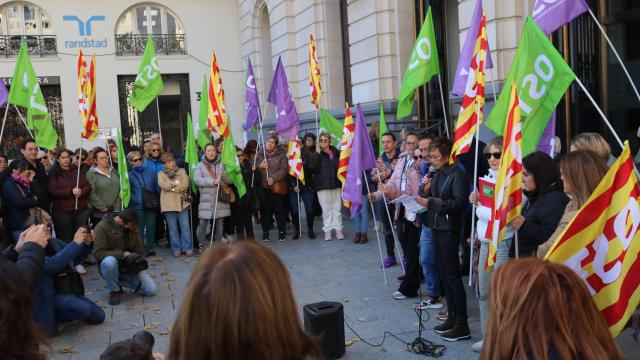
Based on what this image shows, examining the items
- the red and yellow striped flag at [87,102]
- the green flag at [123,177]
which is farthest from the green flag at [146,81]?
the green flag at [123,177]

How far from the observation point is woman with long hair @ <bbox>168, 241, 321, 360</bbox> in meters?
1.67

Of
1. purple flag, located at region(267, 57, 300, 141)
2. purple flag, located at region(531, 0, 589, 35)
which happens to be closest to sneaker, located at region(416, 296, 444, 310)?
purple flag, located at region(531, 0, 589, 35)

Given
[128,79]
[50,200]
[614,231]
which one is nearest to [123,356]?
[614,231]

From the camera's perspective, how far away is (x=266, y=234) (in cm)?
1122

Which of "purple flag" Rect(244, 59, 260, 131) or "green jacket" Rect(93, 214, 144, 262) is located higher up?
"purple flag" Rect(244, 59, 260, 131)

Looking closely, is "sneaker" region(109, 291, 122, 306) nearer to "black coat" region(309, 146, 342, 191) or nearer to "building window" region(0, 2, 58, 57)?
"black coat" region(309, 146, 342, 191)

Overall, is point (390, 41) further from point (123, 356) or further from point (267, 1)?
point (123, 356)

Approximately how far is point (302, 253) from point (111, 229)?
3.39 metres

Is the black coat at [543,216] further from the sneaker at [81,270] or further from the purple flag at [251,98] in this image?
the purple flag at [251,98]

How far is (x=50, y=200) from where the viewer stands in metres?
8.98

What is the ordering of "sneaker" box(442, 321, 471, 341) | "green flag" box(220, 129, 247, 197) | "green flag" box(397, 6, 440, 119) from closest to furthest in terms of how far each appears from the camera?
"sneaker" box(442, 321, 471, 341) < "green flag" box(397, 6, 440, 119) < "green flag" box(220, 129, 247, 197)

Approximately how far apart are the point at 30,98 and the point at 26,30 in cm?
1623

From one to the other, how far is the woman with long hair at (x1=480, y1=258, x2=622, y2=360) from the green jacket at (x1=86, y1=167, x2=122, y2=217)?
849 cm

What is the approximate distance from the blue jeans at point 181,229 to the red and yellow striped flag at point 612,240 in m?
7.67
